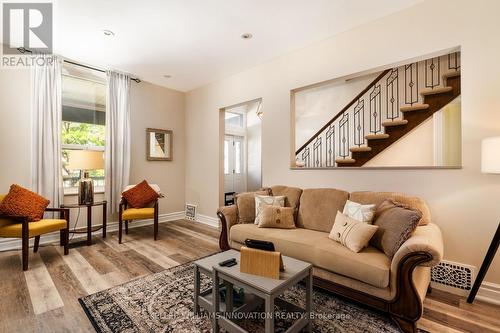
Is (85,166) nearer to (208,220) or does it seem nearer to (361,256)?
(208,220)

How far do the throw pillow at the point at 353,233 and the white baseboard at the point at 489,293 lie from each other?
113cm

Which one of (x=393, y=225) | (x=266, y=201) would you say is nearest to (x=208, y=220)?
(x=266, y=201)

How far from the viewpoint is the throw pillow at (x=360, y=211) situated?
2277 mm

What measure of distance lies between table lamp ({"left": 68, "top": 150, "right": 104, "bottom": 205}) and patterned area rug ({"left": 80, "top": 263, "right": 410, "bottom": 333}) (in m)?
1.81

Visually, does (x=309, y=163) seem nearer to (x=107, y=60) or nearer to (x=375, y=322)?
(x=375, y=322)

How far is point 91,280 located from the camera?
8.04 ft

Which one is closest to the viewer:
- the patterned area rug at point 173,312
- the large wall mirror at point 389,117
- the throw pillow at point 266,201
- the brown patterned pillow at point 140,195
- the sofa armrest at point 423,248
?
the sofa armrest at point 423,248

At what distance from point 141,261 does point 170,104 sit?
3.46m

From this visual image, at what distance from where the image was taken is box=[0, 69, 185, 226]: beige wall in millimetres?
3391

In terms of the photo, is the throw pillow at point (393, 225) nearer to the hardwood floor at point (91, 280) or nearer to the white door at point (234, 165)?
the hardwood floor at point (91, 280)

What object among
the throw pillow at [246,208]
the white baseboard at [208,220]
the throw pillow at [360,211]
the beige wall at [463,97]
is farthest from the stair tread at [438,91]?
the white baseboard at [208,220]

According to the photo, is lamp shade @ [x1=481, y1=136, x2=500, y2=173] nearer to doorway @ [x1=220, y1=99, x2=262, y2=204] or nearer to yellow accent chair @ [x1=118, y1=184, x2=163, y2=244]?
yellow accent chair @ [x1=118, y1=184, x2=163, y2=244]

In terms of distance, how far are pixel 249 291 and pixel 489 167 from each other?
2087mm

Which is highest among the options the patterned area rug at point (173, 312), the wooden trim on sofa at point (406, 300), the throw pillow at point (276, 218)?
the throw pillow at point (276, 218)
